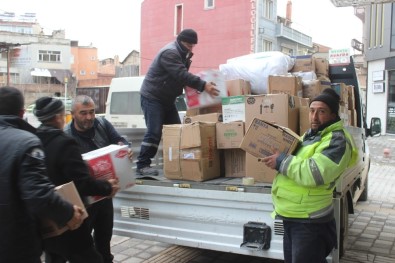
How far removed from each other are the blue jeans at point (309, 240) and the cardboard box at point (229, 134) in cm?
123

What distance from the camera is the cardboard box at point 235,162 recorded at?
415cm

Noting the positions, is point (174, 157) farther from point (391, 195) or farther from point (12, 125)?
point (391, 195)

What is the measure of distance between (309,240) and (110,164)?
153 cm

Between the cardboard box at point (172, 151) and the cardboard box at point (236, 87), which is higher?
the cardboard box at point (236, 87)

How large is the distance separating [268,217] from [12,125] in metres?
1.99

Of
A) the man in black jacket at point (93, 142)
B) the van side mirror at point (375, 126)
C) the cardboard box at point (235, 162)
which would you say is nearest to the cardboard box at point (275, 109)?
the cardboard box at point (235, 162)

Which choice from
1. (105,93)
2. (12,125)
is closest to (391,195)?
(12,125)

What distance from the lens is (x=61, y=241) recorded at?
304 cm

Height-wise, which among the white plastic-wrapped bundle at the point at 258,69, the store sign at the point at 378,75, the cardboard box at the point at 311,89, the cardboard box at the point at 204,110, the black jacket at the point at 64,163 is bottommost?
the black jacket at the point at 64,163

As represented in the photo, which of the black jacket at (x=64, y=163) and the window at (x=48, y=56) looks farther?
the window at (x=48, y=56)

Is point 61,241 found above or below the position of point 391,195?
above

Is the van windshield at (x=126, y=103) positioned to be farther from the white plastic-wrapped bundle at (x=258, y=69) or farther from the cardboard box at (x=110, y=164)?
the cardboard box at (x=110, y=164)

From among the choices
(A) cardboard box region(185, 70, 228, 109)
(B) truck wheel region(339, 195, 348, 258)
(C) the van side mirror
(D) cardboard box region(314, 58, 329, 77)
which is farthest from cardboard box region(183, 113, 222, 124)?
(C) the van side mirror

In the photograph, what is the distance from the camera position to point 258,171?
3.89m
